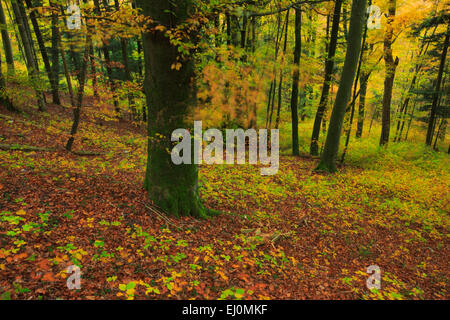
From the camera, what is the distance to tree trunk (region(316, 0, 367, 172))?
368 inches

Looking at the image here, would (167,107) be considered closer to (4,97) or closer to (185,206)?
(185,206)

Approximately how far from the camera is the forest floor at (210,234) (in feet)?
10.9

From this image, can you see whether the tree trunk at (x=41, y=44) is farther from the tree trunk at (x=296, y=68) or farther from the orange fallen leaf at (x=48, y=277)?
the tree trunk at (x=296, y=68)

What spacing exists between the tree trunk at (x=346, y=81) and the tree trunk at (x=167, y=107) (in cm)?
772

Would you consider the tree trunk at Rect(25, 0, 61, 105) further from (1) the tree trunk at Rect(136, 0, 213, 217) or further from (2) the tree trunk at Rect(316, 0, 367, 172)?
(2) the tree trunk at Rect(316, 0, 367, 172)

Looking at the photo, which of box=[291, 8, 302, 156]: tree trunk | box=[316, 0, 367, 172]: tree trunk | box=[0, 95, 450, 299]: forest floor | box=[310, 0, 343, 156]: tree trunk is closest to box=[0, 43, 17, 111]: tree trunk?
box=[0, 95, 450, 299]: forest floor

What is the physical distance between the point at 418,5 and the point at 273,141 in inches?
421

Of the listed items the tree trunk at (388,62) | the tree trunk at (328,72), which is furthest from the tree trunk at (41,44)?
the tree trunk at (388,62)

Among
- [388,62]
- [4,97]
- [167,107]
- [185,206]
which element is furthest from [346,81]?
[4,97]

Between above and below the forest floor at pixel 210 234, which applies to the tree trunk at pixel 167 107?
above

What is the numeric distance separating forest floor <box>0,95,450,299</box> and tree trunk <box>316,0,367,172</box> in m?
1.58

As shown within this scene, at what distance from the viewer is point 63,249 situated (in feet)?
11.4

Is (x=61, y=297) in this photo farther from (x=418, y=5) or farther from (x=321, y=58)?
(x=418, y=5)

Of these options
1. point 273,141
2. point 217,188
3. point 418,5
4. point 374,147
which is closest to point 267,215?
point 217,188
